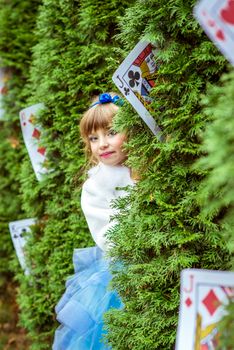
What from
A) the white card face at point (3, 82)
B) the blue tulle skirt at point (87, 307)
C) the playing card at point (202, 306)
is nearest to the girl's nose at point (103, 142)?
→ the blue tulle skirt at point (87, 307)

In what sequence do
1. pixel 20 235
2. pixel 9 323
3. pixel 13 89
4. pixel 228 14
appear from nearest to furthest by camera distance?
pixel 228 14 → pixel 20 235 → pixel 13 89 → pixel 9 323

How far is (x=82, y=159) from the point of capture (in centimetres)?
300

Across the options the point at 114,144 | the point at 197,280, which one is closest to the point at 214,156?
the point at 197,280

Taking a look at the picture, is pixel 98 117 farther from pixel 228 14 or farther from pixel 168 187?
pixel 228 14

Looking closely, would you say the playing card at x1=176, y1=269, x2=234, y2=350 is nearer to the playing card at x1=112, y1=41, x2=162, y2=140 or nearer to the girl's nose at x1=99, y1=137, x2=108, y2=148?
the playing card at x1=112, y1=41, x2=162, y2=140

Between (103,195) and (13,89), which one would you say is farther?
(13,89)

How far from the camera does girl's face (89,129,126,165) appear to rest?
2.51 m

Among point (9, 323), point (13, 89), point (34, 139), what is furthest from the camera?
point (9, 323)

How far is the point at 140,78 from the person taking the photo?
2055 millimetres

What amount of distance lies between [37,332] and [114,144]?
1.73 metres

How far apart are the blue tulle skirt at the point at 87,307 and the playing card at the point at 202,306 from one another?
0.98 metres

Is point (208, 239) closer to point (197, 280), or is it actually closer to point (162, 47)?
point (197, 280)

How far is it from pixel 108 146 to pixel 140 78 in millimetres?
532

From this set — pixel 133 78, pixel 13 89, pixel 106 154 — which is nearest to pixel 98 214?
pixel 106 154
